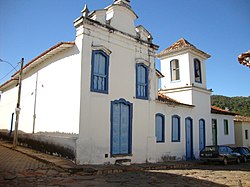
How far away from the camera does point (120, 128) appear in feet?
43.2

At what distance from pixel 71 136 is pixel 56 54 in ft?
16.8

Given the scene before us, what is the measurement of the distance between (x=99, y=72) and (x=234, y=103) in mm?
49695

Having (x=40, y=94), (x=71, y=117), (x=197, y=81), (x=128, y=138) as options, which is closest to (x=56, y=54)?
(x=40, y=94)

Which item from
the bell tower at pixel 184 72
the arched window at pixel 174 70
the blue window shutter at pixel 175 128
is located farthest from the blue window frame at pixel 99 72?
the arched window at pixel 174 70

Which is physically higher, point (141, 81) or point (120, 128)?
point (141, 81)

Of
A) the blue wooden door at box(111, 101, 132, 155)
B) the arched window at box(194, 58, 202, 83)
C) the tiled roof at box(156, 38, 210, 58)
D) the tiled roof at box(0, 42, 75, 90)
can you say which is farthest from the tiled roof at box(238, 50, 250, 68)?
the arched window at box(194, 58, 202, 83)

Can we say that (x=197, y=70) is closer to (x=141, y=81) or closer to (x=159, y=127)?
(x=159, y=127)

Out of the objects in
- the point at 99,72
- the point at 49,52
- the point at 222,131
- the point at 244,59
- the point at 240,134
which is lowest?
the point at 240,134

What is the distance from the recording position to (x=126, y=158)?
520 inches

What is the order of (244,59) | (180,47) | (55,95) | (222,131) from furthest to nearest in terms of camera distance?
(222,131) < (180,47) < (55,95) < (244,59)

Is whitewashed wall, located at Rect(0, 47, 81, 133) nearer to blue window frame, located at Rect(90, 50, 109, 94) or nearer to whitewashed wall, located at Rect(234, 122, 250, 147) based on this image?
blue window frame, located at Rect(90, 50, 109, 94)

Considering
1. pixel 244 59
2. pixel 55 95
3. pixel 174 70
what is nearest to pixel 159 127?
pixel 174 70

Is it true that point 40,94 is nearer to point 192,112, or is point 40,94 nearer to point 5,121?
point 5,121

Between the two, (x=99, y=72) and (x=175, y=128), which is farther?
(x=175, y=128)
